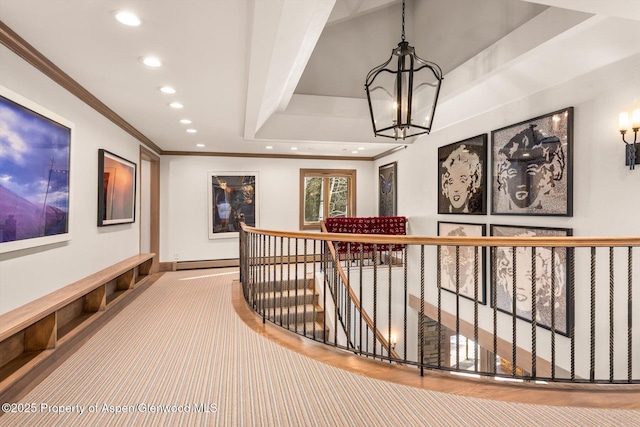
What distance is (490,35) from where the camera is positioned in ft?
11.5

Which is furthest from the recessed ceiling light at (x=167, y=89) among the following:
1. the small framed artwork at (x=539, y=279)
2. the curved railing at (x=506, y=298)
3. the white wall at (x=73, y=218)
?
the small framed artwork at (x=539, y=279)

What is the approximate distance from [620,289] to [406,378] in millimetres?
2111

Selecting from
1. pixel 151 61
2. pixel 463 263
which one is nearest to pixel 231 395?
pixel 151 61

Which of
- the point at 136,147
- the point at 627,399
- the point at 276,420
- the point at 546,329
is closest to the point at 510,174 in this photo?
the point at 546,329

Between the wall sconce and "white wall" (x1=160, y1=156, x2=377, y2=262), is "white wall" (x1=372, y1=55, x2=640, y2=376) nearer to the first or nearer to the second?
the wall sconce

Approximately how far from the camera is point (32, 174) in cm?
238

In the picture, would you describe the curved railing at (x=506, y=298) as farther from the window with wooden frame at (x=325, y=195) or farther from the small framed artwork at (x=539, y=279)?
the window with wooden frame at (x=325, y=195)

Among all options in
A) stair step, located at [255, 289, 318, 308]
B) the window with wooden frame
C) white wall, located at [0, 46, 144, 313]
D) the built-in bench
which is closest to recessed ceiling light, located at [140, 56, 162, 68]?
white wall, located at [0, 46, 144, 313]

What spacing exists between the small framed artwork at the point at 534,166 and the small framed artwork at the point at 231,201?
14.8 ft

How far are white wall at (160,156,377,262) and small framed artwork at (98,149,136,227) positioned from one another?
5.02ft

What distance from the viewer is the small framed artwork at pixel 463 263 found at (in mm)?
4137

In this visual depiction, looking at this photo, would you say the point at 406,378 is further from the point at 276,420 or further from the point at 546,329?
the point at 546,329

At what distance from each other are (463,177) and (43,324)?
188 inches

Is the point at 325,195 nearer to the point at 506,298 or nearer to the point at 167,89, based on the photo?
the point at 506,298
